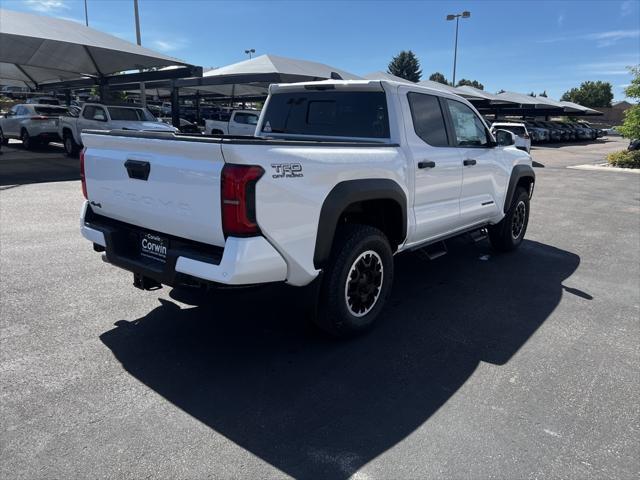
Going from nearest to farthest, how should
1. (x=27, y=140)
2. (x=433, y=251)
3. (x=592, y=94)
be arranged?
(x=433, y=251), (x=27, y=140), (x=592, y=94)

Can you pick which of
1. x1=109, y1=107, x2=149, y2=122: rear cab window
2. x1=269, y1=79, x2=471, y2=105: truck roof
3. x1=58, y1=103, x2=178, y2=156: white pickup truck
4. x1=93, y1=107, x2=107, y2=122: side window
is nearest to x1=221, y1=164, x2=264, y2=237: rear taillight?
x1=269, y1=79, x2=471, y2=105: truck roof

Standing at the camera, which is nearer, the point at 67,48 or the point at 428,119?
the point at 428,119

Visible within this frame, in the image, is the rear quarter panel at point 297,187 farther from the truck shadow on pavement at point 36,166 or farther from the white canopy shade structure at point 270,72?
the white canopy shade structure at point 270,72

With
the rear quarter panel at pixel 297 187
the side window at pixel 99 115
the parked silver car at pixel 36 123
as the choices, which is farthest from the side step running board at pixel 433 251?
the parked silver car at pixel 36 123

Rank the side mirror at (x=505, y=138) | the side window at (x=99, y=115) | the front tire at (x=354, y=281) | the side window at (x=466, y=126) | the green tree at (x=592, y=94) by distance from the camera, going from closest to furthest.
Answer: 1. the front tire at (x=354, y=281)
2. the side window at (x=466, y=126)
3. the side mirror at (x=505, y=138)
4. the side window at (x=99, y=115)
5. the green tree at (x=592, y=94)

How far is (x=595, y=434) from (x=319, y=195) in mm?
2167

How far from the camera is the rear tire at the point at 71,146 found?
54.1 feet

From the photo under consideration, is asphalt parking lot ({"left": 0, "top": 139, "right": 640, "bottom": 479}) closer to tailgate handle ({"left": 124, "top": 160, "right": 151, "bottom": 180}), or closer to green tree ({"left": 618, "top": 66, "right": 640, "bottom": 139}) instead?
tailgate handle ({"left": 124, "top": 160, "right": 151, "bottom": 180})

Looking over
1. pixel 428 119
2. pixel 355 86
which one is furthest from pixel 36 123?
pixel 428 119

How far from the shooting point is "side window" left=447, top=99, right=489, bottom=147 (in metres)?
5.08

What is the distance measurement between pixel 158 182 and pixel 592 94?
121475mm

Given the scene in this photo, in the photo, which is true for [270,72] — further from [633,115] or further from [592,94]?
[592,94]

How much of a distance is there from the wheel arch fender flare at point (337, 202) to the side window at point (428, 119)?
966 mm

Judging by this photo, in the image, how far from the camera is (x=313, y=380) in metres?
A: 3.28
